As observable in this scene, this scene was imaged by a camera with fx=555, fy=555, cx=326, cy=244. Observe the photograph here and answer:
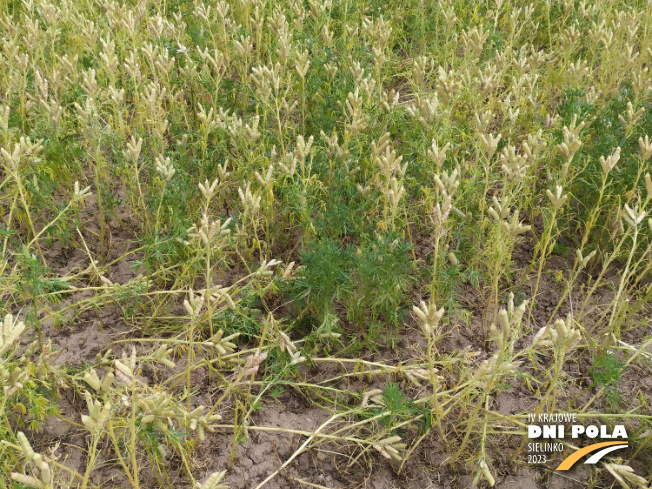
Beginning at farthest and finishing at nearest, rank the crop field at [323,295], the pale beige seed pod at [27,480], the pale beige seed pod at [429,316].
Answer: the crop field at [323,295], the pale beige seed pod at [429,316], the pale beige seed pod at [27,480]

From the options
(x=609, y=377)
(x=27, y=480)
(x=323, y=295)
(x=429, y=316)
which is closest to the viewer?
(x=27, y=480)

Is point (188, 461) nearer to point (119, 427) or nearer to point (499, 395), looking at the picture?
point (119, 427)

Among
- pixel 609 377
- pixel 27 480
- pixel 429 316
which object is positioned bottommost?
pixel 609 377

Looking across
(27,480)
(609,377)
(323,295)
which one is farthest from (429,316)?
(27,480)

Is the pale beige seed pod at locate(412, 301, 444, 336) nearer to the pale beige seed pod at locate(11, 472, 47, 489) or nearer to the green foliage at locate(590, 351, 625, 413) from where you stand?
the green foliage at locate(590, 351, 625, 413)

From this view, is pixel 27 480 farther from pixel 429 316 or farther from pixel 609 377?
pixel 609 377

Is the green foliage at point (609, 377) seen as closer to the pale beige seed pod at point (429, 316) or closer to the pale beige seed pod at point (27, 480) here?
the pale beige seed pod at point (429, 316)

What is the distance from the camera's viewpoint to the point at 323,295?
2.55 m

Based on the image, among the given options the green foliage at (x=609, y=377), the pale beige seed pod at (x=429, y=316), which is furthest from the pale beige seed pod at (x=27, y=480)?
the green foliage at (x=609, y=377)

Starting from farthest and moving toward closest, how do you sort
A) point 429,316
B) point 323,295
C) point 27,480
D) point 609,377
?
point 323,295, point 609,377, point 429,316, point 27,480

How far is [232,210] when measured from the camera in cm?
334

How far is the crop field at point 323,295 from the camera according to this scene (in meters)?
2.22

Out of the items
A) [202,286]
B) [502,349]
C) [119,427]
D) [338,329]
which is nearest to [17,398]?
[119,427]

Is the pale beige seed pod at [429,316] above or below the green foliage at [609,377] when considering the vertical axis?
above
